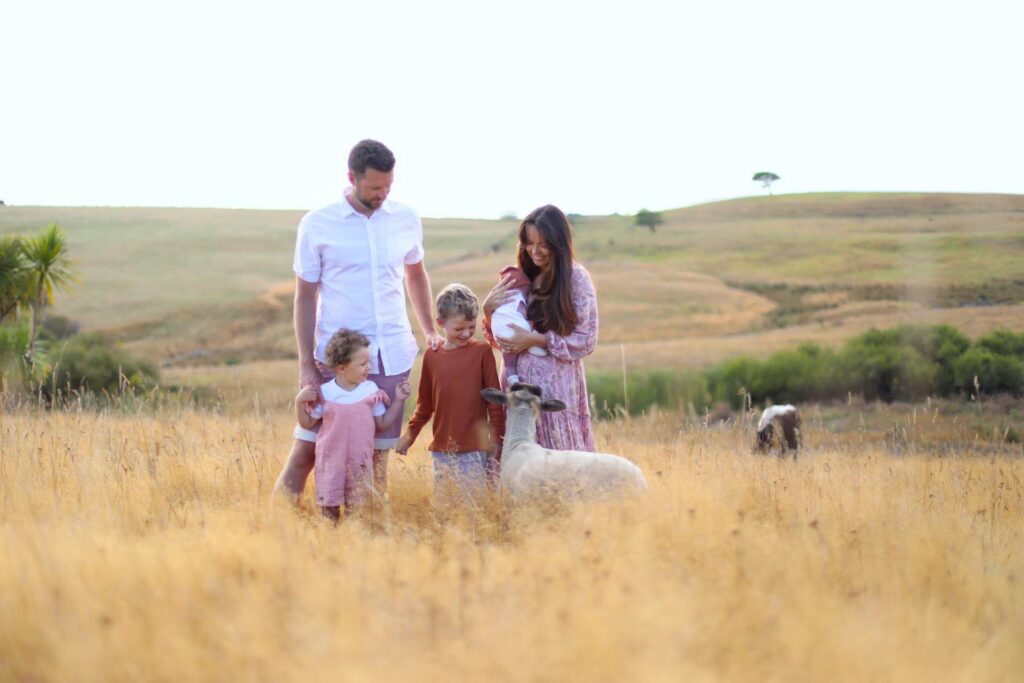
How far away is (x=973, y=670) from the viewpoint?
4.17m

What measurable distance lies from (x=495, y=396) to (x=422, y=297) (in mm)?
936

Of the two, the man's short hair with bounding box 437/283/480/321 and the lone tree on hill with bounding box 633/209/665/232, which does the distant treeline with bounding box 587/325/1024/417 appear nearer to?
the man's short hair with bounding box 437/283/480/321

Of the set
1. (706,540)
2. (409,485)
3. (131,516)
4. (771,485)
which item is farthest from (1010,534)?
(131,516)

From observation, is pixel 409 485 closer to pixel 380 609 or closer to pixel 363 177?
pixel 363 177

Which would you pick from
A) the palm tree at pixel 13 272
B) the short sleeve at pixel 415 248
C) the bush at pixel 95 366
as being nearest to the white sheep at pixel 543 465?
the short sleeve at pixel 415 248

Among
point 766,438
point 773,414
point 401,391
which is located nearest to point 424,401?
point 401,391

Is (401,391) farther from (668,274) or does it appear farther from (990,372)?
(668,274)

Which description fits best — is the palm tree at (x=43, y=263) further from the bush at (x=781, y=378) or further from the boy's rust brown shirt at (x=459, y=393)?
the boy's rust brown shirt at (x=459, y=393)

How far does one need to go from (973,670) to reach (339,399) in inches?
146

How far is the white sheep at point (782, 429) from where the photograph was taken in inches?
435

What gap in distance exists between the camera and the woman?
6.68m

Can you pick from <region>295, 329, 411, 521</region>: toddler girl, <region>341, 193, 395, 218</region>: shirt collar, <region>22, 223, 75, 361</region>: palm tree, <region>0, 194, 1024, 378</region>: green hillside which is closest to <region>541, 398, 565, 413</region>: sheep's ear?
<region>295, 329, 411, 521</region>: toddler girl

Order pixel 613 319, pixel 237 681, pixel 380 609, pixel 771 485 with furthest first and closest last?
pixel 613 319 < pixel 771 485 < pixel 380 609 < pixel 237 681

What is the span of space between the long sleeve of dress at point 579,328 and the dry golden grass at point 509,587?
1097 millimetres
